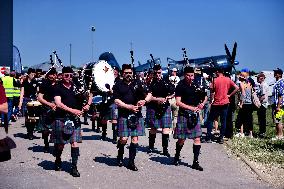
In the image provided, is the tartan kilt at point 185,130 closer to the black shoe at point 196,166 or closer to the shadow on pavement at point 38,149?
the black shoe at point 196,166

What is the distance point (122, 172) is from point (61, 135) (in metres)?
1.26

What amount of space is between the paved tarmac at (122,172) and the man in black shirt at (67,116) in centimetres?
50

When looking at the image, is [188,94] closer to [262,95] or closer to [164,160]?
[164,160]

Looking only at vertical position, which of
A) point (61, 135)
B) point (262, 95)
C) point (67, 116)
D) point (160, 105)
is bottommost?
point (61, 135)

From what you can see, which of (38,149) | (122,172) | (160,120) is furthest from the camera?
(38,149)

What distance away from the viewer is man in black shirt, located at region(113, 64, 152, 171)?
745cm

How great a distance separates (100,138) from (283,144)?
4858mm

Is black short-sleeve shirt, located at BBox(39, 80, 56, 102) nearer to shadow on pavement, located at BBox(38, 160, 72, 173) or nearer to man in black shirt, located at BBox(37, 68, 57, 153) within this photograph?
man in black shirt, located at BBox(37, 68, 57, 153)

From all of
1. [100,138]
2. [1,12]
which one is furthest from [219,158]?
[1,12]

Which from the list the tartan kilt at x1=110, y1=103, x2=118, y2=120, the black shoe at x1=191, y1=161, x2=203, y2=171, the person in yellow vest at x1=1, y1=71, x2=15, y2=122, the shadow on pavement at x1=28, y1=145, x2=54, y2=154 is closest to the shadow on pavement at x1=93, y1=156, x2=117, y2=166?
the shadow on pavement at x1=28, y1=145, x2=54, y2=154

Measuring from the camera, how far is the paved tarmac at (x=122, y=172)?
20.5 feet

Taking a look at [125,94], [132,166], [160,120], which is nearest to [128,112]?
[125,94]

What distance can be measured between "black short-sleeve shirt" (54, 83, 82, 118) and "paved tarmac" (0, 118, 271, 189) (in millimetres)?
1091

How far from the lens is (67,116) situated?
7035mm
